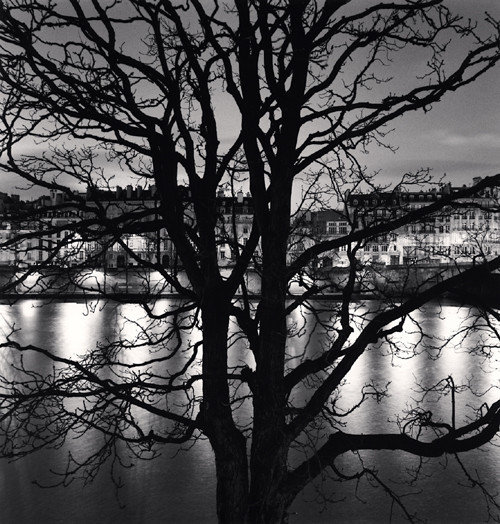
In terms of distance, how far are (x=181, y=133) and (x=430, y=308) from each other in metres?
36.7

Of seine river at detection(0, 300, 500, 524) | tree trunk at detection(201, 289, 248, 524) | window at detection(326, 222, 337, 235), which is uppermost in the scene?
window at detection(326, 222, 337, 235)

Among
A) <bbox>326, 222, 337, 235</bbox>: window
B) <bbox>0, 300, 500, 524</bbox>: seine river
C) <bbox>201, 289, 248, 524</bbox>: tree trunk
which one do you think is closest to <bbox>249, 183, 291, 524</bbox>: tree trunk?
<bbox>201, 289, 248, 524</bbox>: tree trunk

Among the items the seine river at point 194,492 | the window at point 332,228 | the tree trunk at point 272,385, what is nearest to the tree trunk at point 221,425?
the tree trunk at point 272,385

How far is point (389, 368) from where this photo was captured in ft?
68.0

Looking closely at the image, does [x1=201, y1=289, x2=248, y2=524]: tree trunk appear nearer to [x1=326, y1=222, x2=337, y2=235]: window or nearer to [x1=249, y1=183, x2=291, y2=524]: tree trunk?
[x1=249, y1=183, x2=291, y2=524]: tree trunk

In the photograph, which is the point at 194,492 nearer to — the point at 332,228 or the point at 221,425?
the point at 221,425

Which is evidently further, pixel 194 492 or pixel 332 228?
pixel 332 228

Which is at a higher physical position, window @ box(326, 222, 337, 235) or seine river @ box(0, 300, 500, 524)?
window @ box(326, 222, 337, 235)

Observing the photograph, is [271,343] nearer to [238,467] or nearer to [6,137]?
[238,467]

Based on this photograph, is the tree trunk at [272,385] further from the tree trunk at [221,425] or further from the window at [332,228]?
the window at [332,228]

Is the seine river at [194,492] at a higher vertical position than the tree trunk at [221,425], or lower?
lower

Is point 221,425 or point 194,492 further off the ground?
point 221,425

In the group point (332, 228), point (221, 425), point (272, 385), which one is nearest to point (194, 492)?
point (221, 425)

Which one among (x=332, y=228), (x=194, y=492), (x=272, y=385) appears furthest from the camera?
(x=332, y=228)
